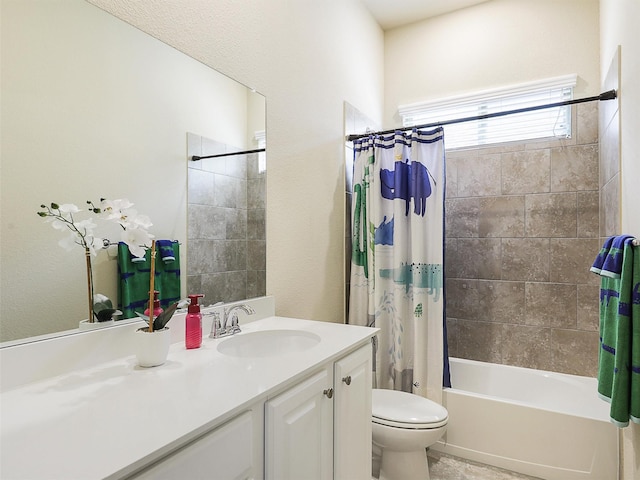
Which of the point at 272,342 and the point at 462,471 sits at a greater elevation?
the point at 272,342

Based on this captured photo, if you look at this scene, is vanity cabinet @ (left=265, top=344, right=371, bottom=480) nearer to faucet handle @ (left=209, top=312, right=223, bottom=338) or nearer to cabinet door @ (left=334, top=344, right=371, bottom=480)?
cabinet door @ (left=334, top=344, right=371, bottom=480)

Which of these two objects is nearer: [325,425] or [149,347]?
[149,347]

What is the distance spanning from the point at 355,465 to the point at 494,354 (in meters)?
1.74

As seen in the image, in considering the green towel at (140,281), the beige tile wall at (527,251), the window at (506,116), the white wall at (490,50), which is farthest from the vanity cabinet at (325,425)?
the white wall at (490,50)

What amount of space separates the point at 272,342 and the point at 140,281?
57 cm

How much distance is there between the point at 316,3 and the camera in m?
2.17

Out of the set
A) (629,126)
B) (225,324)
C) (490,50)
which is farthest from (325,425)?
(490,50)

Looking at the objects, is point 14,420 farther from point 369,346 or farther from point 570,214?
point 570,214

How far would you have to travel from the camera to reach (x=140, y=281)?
1200 millimetres

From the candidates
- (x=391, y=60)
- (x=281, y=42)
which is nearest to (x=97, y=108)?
(x=281, y=42)

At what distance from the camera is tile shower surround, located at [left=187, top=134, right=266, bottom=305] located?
1431mm

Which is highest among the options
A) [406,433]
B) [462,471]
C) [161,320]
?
[161,320]

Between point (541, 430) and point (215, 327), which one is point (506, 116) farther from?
point (215, 327)

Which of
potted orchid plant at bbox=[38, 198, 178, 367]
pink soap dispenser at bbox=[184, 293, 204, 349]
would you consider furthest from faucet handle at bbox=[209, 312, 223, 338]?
potted orchid plant at bbox=[38, 198, 178, 367]
